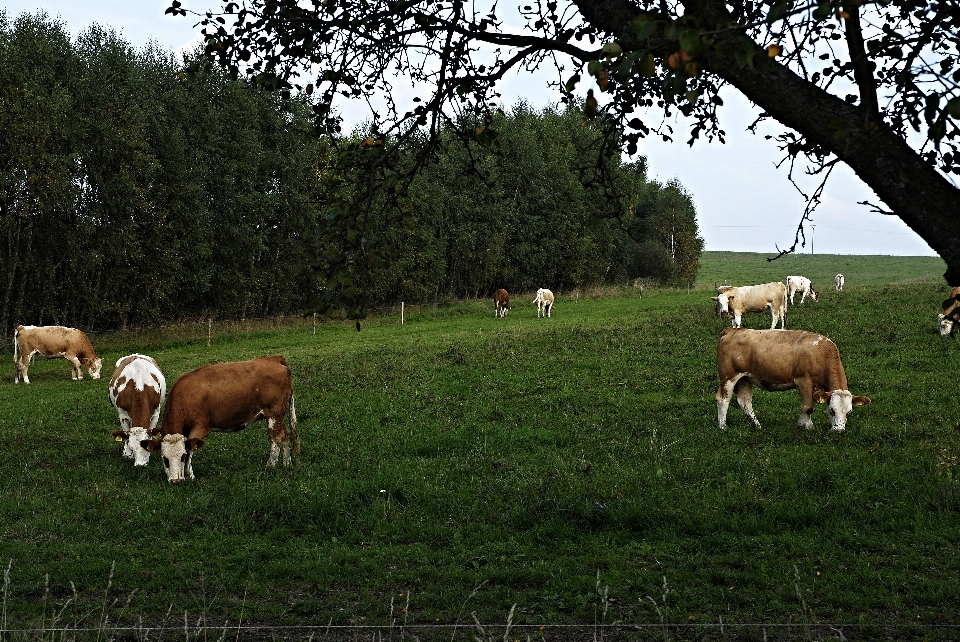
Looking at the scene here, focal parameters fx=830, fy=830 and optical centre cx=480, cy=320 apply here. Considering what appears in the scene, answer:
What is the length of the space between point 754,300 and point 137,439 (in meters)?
26.9

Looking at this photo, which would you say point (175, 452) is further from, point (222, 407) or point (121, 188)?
point (121, 188)

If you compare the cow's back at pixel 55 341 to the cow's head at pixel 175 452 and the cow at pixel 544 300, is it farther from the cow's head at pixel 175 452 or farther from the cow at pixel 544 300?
the cow at pixel 544 300

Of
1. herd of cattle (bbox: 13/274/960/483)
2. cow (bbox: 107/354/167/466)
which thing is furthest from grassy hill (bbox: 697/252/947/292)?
cow (bbox: 107/354/167/466)

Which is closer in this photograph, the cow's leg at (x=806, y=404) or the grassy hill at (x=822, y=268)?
the cow's leg at (x=806, y=404)

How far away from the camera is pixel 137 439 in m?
14.3

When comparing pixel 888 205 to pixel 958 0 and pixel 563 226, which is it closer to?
pixel 958 0

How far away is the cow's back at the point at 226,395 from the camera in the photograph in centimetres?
1370

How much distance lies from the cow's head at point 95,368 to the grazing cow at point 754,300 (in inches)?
965

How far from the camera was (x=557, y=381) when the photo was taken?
860 inches

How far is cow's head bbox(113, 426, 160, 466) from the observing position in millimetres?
14047

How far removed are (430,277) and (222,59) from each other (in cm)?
5703

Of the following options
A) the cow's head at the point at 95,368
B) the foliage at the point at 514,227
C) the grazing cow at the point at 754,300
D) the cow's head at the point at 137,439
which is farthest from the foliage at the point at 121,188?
the cow's head at the point at 137,439

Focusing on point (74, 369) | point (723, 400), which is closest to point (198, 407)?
point (723, 400)

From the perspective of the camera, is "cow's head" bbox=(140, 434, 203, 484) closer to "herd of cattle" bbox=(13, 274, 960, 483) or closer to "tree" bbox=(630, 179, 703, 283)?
"herd of cattle" bbox=(13, 274, 960, 483)
